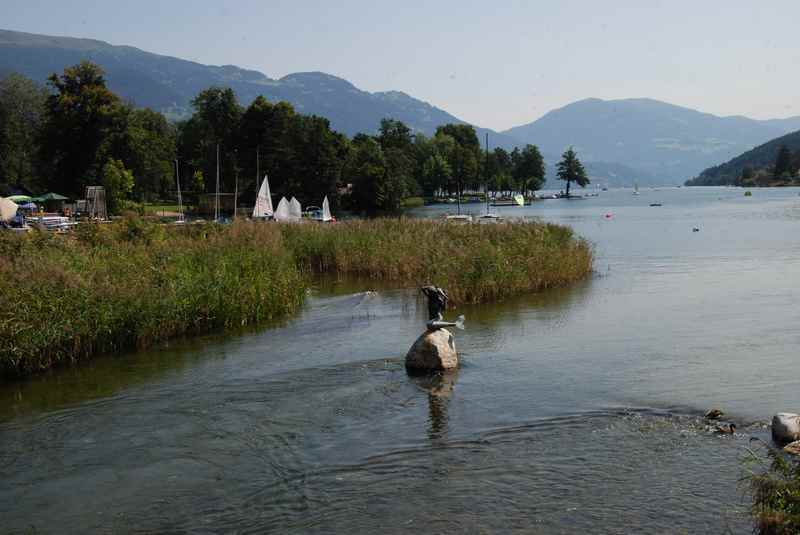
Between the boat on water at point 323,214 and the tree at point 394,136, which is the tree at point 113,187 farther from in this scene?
the tree at point 394,136

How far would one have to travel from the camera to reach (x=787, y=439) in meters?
11.6

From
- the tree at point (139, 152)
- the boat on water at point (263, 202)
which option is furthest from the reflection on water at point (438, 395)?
the tree at point (139, 152)

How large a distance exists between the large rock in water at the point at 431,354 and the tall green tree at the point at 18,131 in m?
83.1

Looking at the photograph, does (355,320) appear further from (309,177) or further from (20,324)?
(309,177)

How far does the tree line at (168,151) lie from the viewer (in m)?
76.4

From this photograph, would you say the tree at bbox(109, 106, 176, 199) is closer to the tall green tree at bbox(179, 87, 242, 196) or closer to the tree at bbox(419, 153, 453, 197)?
the tall green tree at bbox(179, 87, 242, 196)

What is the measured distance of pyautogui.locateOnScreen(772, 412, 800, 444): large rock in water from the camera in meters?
11.6

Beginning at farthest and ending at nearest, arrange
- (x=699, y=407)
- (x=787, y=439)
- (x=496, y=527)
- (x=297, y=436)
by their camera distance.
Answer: (x=699, y=407) → (x=297, y=436) → (x=787, y=439) → (x=496, y=527)

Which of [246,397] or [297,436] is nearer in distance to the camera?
[297,436]

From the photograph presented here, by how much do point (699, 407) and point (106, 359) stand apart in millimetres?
14239

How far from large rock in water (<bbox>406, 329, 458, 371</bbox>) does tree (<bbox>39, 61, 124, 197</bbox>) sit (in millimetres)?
67252

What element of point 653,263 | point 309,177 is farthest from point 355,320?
point 309,177

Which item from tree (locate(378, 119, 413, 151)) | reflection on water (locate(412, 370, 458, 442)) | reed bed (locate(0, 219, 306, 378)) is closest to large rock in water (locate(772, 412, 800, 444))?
reflection on water (locate(412, 370, 458, 442))

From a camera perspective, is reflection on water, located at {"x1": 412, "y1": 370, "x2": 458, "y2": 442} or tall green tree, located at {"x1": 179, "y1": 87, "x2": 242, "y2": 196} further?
tall green tree, located at {"x1": 179, "y1": 87, "x2": 242, "y2": 196}
